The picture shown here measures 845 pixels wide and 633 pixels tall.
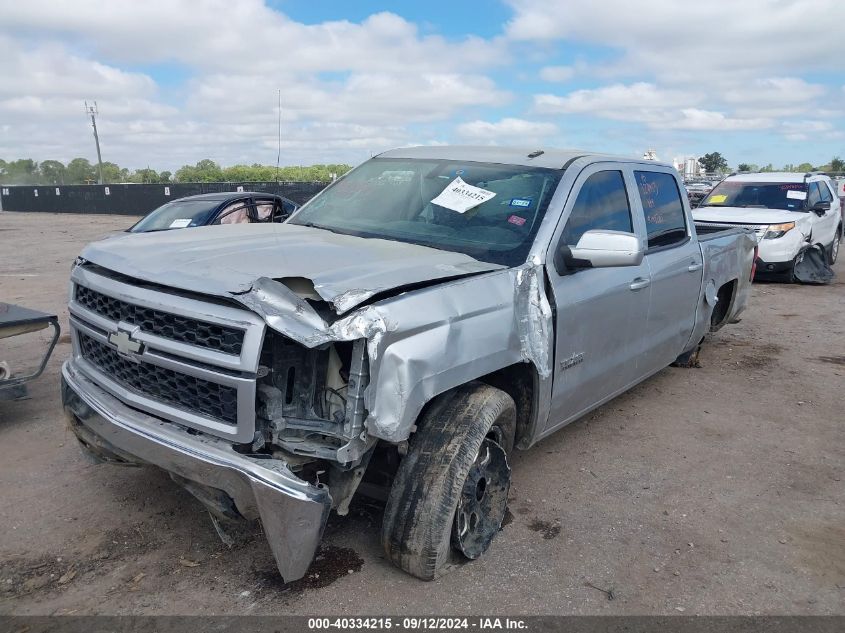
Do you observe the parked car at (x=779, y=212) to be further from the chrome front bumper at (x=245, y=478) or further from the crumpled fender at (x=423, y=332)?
the chrome front bumper at (x=245, y=478)

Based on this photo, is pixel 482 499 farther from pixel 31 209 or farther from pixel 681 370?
pixel 31 209

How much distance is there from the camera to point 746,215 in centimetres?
1188

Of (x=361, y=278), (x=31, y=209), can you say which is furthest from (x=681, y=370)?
(x=31, y=209)

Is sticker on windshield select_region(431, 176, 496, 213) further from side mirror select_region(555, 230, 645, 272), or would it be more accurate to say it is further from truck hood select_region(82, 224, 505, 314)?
side mirror select_region(555, 230, 645, 272)

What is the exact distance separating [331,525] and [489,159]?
7.57ft

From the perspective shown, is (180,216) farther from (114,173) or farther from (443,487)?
(114,173)

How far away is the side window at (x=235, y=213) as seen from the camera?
383 inches

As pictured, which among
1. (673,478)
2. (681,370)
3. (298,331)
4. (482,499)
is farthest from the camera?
(681,370)

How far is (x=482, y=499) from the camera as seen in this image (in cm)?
332

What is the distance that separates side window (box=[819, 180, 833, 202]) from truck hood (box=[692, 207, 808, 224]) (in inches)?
69.2

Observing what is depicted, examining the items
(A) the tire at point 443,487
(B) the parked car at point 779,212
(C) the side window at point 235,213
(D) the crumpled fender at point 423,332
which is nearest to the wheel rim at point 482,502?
(A) the tire at point 443,487

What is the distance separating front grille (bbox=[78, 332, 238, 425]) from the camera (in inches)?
107

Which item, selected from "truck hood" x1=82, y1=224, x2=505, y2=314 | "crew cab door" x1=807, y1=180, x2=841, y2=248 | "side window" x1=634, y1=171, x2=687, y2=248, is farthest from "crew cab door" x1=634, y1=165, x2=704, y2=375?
"crew cab door" x1=807, y1=180, x2=841, y2=248

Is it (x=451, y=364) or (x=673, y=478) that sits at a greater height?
(x=451, y=364)
